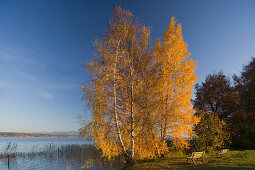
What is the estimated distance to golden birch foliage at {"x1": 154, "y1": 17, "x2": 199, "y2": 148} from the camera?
10.7 m

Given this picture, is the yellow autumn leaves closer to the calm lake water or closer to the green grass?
the green grass

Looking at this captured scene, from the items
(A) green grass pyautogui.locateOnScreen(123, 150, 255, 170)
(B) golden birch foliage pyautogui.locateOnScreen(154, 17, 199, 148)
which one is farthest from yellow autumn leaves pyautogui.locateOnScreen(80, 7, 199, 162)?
(A) green grass pyautogui.locateOnScreen(123, 150, 255, 170)

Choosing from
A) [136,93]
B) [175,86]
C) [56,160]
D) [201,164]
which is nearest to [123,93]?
[136,93]

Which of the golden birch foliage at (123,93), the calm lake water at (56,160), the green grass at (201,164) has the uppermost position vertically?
the golden birch foliage at (123,93)

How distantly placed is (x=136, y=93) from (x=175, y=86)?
305 cm

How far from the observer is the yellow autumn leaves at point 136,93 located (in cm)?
1039

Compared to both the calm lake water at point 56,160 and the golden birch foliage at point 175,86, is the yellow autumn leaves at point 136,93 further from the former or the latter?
the calm lake water at point 56,160

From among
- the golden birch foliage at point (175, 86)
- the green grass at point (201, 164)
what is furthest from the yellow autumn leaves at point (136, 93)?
the green grass at point (201, 164)

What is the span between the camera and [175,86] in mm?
11750

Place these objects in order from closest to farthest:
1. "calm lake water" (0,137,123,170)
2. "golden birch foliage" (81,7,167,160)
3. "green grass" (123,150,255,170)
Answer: "green grass" (123,150,255,170)
"golden birch foliage" (81,7,167,160)
"calm lake water" (0,137,123,170)

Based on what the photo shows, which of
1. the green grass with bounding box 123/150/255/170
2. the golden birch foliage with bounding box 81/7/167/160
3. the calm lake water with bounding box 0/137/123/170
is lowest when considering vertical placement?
the calm lake water with bounding box 0/137/123/170

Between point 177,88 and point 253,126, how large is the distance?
16.9 m

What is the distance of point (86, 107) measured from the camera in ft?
Answer: 34.0

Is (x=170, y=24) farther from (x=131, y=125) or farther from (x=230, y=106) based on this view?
(x=230, y=106)
